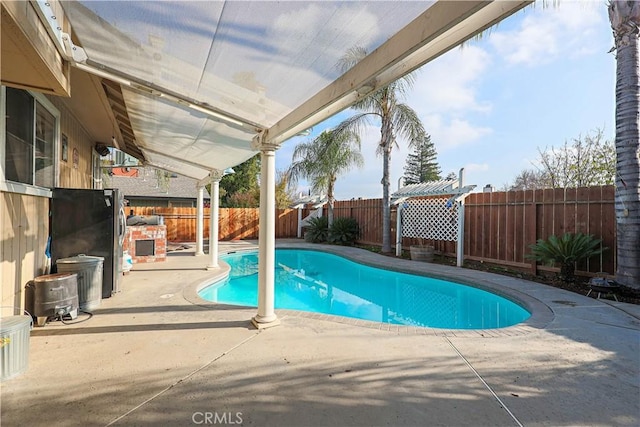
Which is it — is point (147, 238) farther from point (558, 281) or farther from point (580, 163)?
point (580, 163)

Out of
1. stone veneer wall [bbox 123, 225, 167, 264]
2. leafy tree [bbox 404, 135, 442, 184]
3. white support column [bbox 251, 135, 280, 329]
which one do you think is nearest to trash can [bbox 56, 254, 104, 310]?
white support column [bbox 251, 135, 280, 329]

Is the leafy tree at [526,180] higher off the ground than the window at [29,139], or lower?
higher

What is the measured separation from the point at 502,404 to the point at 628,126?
19.1 feet

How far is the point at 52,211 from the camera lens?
4750mm

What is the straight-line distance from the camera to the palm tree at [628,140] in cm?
533

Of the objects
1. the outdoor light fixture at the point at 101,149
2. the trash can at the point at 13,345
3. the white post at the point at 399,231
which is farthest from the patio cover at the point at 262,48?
the white post at the point at 399,231

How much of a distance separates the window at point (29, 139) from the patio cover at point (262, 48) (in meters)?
1.16

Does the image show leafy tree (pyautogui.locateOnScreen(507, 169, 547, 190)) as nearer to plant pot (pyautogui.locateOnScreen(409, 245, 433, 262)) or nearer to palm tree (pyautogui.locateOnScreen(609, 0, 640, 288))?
plant pot (pyautogui.locateOnScreen(409, 245, 433, 262))

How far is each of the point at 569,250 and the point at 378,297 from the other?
3.86 m

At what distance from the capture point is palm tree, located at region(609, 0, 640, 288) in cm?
533

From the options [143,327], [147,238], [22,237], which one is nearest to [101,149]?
[147,238]

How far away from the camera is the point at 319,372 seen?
279cm

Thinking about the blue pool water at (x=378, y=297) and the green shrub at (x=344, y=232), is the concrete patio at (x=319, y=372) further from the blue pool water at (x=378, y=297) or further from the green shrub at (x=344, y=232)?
Answer: the green shrub at (x=344, y=232)

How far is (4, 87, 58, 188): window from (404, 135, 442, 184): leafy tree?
36.2 meters
